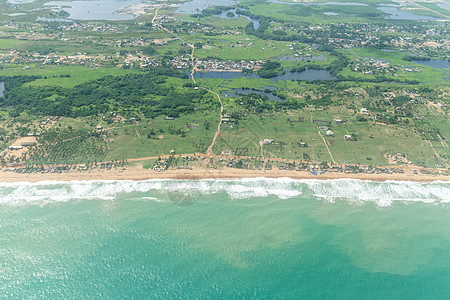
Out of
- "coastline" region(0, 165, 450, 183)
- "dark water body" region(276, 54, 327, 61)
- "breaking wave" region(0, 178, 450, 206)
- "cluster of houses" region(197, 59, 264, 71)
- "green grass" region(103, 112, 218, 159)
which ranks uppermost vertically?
"dark water body" region(276, 54, 327, 61)

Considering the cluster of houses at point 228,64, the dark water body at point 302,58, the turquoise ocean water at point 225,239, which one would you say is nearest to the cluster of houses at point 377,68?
the dark water body at point 302,58

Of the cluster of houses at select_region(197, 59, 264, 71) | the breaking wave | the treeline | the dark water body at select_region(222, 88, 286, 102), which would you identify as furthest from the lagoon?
the treeline

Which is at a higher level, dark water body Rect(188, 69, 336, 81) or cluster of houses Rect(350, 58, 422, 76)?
cluster of houses Rect(350, 58, 422, 76)

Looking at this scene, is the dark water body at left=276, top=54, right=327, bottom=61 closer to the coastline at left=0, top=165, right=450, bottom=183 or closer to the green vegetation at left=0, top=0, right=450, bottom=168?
the green vegetation at left=0, top=0, right=450, bottom=168

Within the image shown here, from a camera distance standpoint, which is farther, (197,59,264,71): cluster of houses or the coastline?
(197,59,264,71): cluster of houses

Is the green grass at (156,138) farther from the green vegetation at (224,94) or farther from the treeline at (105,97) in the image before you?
the treeline at (105,97)

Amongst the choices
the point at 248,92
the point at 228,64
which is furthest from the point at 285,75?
the point at 228,64

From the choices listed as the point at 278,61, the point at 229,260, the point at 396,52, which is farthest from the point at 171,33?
the point at 229,260

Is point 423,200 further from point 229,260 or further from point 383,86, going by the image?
point 383,86
